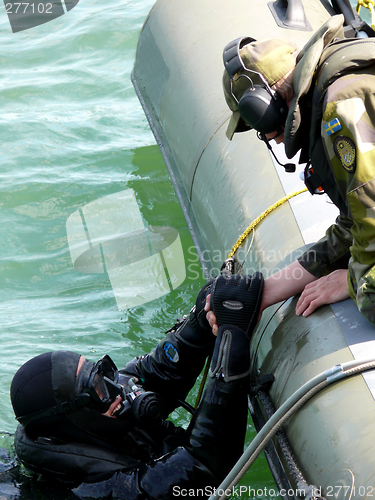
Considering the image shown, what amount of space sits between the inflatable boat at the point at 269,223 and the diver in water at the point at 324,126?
0.11 metres

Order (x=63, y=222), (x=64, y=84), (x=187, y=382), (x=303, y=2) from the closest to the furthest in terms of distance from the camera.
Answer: (x=187, y=382), (x=303, y=2), (x=63, y=222), (x=64, y=84)

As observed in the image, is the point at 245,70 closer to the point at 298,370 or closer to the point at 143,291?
the point at 298,370

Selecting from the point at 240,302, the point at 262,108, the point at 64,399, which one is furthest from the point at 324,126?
the point at 64,399

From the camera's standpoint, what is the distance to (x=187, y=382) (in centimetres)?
251

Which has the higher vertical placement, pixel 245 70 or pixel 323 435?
pixel 245 70

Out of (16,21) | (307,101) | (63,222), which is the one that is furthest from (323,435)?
(16,21)

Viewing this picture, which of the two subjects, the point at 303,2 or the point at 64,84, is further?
the point at 64,84

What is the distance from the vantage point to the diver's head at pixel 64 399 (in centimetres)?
213

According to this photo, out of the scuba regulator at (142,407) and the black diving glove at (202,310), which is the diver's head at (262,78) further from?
the scuba regulator at (142,407)

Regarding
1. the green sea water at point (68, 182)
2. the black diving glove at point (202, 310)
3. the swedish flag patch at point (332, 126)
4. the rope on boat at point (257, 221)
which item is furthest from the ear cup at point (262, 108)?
the green sea water at point (68, 182)

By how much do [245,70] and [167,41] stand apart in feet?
6.88

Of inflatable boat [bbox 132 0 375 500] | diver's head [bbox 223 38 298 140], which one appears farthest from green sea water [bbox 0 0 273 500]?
diver's head [bbox 223 38 298 140]

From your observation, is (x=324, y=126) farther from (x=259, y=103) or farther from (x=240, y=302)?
(x=240, y=302)

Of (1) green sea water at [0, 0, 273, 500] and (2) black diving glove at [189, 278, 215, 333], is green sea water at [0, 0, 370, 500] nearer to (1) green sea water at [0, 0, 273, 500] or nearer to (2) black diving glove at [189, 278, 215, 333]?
(1) green sea water at [0, 0, 273, 500]
